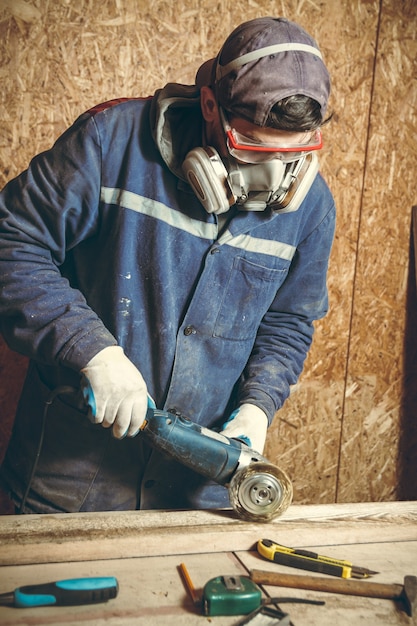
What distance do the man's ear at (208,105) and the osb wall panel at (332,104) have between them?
1.02 m

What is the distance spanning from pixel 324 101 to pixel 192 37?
128cm

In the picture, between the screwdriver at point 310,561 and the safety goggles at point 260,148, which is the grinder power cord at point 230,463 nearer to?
the screwdriver at point 310,561

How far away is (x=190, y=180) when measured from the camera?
1607 millimetres

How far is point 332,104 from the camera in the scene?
109 inches

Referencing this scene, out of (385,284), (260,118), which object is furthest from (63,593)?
(385,284)

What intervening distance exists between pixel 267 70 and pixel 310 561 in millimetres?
1109

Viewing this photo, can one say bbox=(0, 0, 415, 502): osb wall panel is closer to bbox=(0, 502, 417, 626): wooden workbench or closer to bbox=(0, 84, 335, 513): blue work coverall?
bbox=(0, 84, 335, 513): blue work coverall

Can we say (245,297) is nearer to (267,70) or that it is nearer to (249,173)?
(249,173)

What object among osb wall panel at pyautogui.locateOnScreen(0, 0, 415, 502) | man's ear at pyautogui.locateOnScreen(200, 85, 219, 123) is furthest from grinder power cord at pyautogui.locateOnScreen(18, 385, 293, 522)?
osb wall panel at pyautogui.locateOnScreen(0, 0, 415, 502)

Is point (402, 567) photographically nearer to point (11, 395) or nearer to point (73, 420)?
point (73, 420)

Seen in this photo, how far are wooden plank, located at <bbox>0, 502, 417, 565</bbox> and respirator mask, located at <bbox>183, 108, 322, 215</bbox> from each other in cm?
81

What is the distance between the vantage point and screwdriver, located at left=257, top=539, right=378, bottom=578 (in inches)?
49.8

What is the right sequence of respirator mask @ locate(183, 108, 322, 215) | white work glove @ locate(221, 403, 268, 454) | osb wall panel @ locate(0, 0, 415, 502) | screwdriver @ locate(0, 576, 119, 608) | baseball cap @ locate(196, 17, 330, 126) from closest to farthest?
1. screwdriver @ locate(0, 576, 119, 608)
2. baseball cap @ locate(196, 17, 330, 126)
3. respirator mask @ locate(183, 108, 322, 215)
4. white work glove @ locate(221, 403, 268, 454)
5. osb wall panel @ locate(0, 0, 415, 502)

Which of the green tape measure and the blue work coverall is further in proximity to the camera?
the blue work coverall
